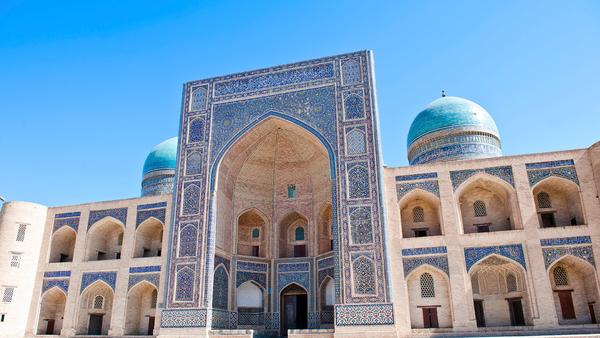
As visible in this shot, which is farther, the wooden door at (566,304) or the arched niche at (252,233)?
the arched niche at (252,233)

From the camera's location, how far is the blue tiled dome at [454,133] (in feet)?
53.9

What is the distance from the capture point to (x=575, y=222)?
1164 cm

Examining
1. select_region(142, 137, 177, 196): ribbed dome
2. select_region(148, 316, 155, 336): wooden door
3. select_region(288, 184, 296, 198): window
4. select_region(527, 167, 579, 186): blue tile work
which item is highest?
select_region(142, 137, 177, 196): ribbed dome

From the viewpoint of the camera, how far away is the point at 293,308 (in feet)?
44.4

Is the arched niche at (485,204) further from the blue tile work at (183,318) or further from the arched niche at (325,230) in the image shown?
the blue tile work at (183,318)

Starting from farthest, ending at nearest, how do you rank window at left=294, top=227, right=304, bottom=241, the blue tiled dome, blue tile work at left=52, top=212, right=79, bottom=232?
1. the blue tiled dome
2. blue tile work at left=52, top=212, right=79, bottom=232
3. window at left=294, top=227, right=304, bottom=241

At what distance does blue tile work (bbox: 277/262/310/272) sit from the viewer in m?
13.6

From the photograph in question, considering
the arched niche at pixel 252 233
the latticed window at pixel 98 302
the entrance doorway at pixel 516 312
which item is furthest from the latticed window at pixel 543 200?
the latticed window at pixel 98 302

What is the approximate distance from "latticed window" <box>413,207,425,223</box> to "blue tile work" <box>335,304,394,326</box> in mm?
2977

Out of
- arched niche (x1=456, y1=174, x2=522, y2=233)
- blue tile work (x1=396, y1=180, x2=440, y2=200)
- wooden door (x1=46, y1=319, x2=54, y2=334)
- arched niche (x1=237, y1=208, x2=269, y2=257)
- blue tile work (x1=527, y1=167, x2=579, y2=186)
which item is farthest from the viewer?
arched niche (x1=237, y1=208, x2=269, y2=257)

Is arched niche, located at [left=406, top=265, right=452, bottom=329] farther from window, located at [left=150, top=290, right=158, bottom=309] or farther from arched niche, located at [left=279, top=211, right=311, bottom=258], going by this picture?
window, located at [left=150, top=290, right=158, bottom=309]

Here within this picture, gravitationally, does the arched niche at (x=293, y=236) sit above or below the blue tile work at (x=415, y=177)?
below

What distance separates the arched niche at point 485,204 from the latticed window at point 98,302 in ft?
34.1

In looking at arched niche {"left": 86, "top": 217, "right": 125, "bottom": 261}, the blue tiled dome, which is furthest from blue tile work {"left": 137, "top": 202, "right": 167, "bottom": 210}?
the blue tiled dome
